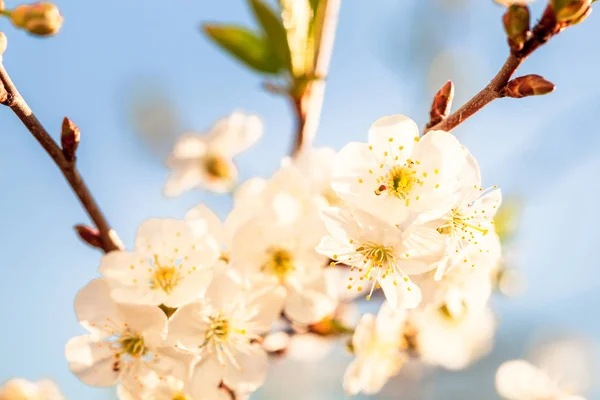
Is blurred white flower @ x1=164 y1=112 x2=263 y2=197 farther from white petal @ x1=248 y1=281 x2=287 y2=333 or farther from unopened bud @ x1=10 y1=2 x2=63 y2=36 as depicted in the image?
unopened bud @ x1=10 y1=2 x2=63 y2=36

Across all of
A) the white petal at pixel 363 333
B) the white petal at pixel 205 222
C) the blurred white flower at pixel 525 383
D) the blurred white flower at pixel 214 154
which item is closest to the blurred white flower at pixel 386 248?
the white petal at pixel 205 222

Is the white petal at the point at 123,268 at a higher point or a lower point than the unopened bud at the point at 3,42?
lower

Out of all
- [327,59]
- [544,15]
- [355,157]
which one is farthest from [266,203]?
[544,15]

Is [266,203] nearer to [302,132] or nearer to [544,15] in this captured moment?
[302,132]

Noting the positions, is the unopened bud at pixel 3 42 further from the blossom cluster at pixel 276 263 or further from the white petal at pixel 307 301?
the white petal at pixel 307 301

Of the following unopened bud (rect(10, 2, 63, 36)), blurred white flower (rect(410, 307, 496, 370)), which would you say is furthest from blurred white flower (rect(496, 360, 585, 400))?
unopened bud (rect(10, 2, 63, 36))
